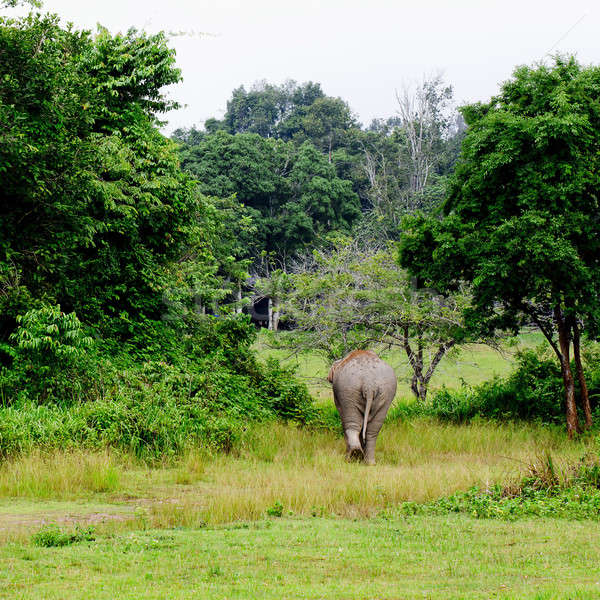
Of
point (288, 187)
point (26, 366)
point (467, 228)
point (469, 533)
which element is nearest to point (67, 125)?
point (26, 366)

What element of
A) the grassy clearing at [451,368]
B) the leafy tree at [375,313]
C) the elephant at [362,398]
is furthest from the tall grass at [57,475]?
the grassy clearing at [451,368]

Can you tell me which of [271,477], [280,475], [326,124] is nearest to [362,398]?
[280,475]

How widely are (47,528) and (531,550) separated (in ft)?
15.2

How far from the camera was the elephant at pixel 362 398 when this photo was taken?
13.1m

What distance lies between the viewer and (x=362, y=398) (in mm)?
13367

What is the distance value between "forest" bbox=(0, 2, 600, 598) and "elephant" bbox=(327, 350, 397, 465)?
0.41 meters

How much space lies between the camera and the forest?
8945 millimetres

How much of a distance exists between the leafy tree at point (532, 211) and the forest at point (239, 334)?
49 mm

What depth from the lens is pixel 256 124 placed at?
77000 mm

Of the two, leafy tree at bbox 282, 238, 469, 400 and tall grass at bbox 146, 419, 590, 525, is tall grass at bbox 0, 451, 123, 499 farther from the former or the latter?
leafy tree at bbox 282, 238, 469, 400

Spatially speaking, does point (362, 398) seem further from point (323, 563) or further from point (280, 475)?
point (323, 563)

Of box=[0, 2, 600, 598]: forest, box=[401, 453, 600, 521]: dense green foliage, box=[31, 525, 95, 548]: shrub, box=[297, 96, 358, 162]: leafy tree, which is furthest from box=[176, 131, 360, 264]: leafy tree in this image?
box=[31, 525, 95, 548]: shrub

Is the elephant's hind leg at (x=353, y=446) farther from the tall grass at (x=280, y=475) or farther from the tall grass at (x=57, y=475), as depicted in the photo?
the tall grass at (x=57, y=475)

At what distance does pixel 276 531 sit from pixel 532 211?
886cm
